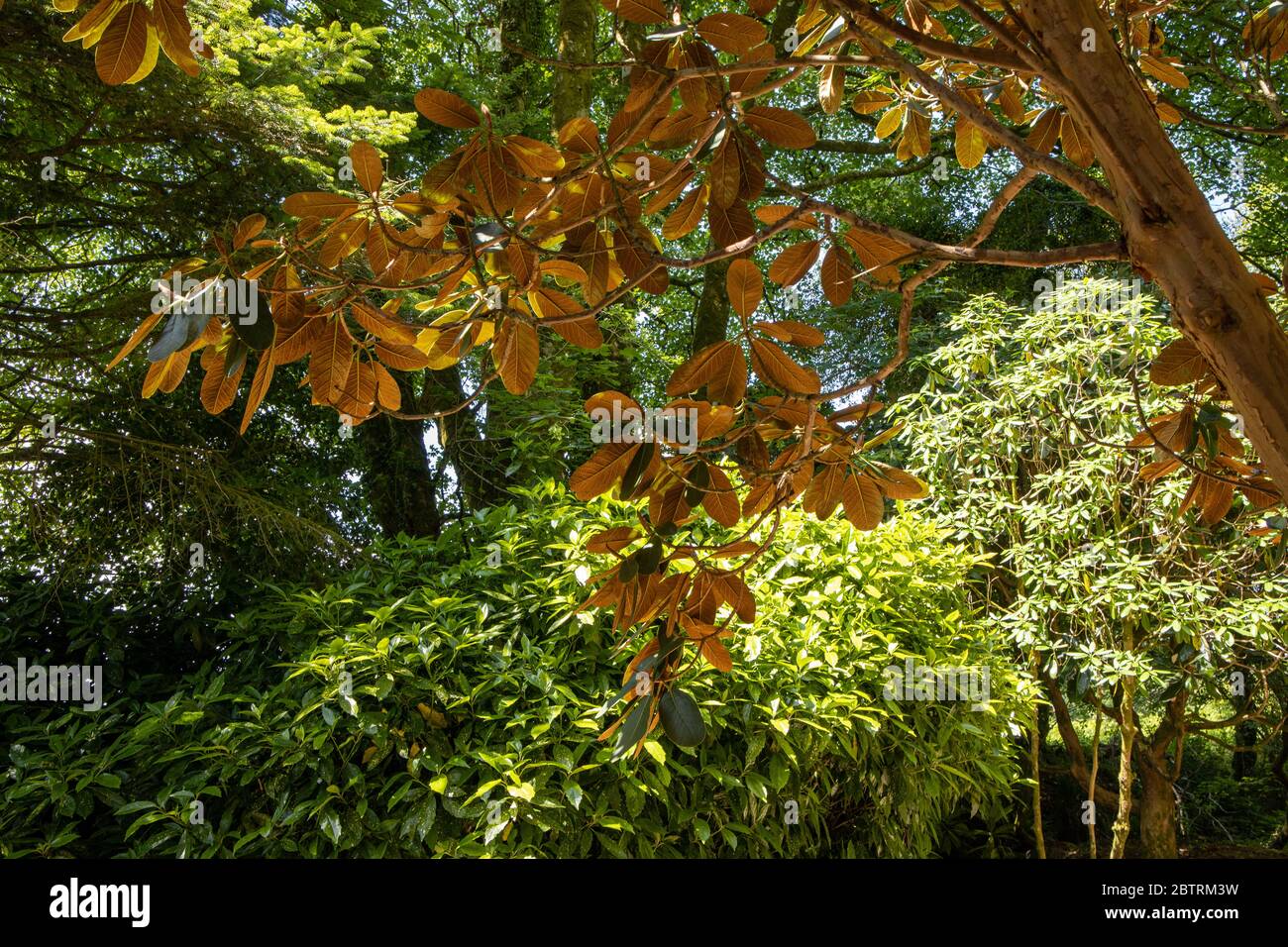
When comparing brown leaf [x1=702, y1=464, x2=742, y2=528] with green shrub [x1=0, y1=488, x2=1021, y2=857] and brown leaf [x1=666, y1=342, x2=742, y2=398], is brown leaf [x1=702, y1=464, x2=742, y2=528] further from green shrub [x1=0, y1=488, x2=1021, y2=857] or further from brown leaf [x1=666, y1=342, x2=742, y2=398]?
green shrub [x1=0, y1=488, x2=1021, y2=857]

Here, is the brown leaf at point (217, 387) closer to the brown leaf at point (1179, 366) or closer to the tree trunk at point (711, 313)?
the brown leaf at point (1179, 366)

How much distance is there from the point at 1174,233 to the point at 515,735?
83.7 inches

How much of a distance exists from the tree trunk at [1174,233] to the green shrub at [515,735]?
5.79 feet

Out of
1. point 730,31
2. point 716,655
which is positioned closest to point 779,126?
point 730,31

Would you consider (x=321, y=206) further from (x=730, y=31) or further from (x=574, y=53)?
(x=574, y=53)

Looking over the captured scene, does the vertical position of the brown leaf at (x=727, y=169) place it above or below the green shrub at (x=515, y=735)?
above

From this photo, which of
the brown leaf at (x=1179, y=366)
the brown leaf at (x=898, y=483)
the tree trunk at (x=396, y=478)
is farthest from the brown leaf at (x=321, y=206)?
the tree trunk at (x=396, y=478)

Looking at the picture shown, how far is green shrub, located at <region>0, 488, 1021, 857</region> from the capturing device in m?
2.35

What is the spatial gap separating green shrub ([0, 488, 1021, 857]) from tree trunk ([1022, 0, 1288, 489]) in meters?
1.76

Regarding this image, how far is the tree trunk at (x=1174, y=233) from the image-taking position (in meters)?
0.67

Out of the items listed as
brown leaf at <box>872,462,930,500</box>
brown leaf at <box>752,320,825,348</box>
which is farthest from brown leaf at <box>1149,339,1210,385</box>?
brown leaf at <box>752,320,825,348</box>

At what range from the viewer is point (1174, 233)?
2.29 feet
